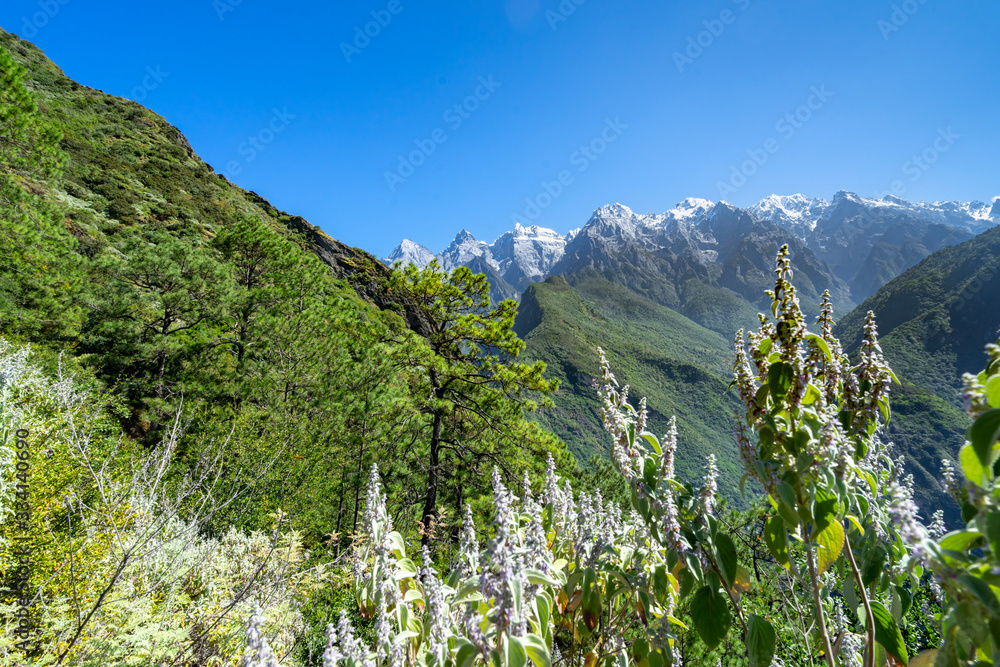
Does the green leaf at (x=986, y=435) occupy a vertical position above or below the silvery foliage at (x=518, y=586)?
above

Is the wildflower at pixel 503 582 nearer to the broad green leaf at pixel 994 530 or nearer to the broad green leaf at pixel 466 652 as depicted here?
the broad green leaf at pixel 466 652

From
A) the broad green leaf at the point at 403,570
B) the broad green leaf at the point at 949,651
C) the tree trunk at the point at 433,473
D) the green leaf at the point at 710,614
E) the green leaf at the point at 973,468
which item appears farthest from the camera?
the tree trunk at the point at 433,473

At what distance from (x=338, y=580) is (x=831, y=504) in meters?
8.61

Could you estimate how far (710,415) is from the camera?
11081cm

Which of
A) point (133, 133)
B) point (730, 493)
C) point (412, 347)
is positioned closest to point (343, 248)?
point (133, 133)

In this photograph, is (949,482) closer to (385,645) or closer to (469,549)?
(469,549)

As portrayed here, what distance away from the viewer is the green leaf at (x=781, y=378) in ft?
4.48

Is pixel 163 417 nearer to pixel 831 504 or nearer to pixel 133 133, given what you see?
pixel 831 504

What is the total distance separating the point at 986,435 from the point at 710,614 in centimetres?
122

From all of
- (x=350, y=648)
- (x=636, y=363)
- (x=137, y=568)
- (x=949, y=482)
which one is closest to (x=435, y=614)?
(x=350, y=648)

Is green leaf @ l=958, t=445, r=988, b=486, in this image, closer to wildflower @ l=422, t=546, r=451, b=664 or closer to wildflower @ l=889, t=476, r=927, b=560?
wildflower @ l=889, t=476, r=927, b=560

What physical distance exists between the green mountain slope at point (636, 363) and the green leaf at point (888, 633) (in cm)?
6984

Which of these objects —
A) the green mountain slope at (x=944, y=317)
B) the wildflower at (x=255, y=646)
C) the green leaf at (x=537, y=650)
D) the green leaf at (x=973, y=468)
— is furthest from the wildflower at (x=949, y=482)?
the green mountain slope at (x=944, y=317)

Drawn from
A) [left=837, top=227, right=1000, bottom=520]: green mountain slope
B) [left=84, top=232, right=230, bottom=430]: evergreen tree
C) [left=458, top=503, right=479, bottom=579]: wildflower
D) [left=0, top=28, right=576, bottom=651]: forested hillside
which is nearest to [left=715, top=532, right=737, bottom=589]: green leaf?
[left=458, top=503, right=479, bottom=579]: wildflower
